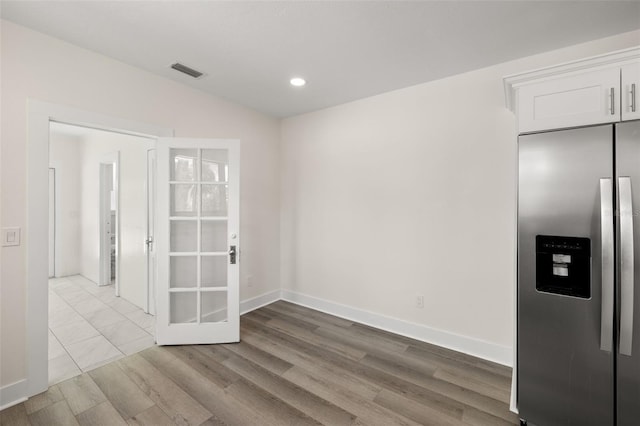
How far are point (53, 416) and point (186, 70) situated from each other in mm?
2957

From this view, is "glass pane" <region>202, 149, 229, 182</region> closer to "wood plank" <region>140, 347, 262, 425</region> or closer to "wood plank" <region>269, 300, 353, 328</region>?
"wood plank" <region>140, 347, 262, 425</region>

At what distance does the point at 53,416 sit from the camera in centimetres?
188

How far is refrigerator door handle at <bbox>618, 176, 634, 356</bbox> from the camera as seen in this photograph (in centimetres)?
149

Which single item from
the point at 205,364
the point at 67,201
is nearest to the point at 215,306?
the point at 205,364

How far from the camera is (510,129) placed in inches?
96.9

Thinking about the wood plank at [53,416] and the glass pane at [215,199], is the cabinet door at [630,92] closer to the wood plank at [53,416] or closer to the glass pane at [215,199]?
the glass pane at [215,199]

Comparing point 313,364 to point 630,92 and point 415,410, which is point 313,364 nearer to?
point 415,410

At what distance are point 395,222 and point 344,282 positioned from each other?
41.8 inches

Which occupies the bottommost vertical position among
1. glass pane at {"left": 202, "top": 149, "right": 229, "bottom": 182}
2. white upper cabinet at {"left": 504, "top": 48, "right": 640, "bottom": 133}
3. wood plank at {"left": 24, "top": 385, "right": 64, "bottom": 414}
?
wood plank at {"left": 24, "top": 385, "right": 64, "bottom": 414}

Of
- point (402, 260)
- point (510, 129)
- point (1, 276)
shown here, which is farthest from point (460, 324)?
point (1, 276)

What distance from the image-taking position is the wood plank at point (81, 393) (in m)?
1.98

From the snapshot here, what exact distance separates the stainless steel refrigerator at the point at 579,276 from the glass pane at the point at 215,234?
105 inches

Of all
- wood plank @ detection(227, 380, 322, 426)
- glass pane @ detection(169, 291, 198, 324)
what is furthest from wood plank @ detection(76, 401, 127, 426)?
glass pane @ detection(169, 291, 198, 324)

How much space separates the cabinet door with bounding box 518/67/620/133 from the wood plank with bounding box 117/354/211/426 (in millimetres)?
2953
